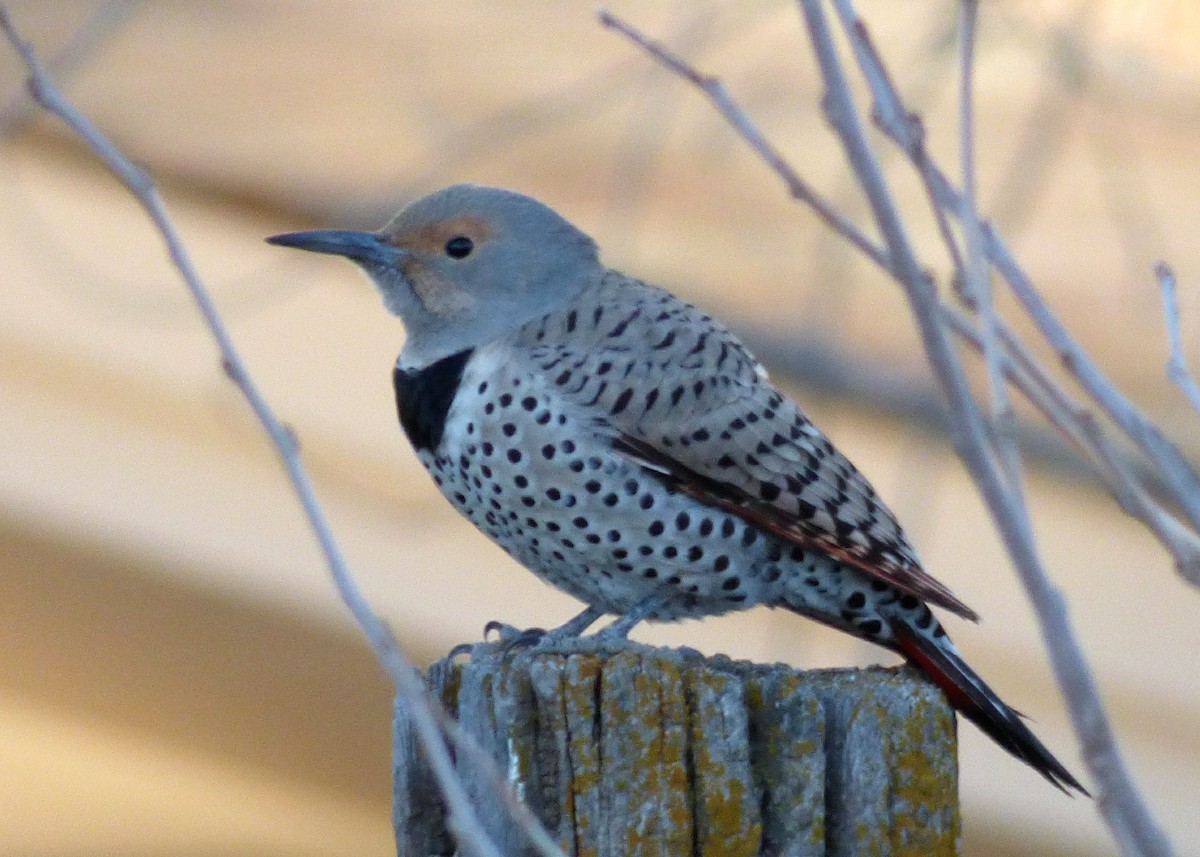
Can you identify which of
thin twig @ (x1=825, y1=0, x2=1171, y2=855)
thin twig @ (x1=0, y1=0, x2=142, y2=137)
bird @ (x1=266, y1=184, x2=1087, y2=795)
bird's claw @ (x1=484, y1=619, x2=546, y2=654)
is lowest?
thin twig @ (x1=825, y1=0, x2=1171, y2=855)

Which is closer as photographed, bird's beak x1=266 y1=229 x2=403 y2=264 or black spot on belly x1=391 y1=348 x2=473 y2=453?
black spot on belly x1=391 y1=348 x2=473 y2=453

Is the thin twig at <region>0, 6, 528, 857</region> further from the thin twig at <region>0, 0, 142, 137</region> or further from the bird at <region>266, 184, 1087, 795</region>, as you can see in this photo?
the thin twig at <region>0, 0, 142, 137</region>

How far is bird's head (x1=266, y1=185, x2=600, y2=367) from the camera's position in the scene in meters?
3.44

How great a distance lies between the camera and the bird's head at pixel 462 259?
3.44 m

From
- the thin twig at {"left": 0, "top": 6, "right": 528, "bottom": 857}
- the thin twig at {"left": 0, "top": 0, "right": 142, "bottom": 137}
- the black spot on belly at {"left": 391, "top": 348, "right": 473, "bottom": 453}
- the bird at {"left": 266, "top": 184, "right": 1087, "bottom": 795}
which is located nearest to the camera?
the thin twig at {"left": 0, "top": 6, "right": 528, "bottom": 857}

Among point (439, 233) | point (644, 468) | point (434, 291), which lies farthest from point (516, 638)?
point (439, 233)

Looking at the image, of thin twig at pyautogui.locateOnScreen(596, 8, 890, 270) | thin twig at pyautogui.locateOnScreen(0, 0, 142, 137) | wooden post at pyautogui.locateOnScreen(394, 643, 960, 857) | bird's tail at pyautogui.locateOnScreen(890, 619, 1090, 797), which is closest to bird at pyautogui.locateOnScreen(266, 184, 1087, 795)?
bird's tail at pyautogui.locateOnScreen(890, 619, 1090, 797)

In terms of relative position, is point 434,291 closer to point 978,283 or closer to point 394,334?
point 978,283

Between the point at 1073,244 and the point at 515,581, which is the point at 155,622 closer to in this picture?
the point at 515,581

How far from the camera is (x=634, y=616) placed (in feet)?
10.4

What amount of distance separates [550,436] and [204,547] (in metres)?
2.94

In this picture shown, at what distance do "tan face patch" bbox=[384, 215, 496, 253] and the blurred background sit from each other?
0.97 meters

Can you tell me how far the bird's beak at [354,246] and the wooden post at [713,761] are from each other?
1.40 metres

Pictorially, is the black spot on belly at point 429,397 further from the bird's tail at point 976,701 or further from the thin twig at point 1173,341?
the thin twig at point 1173,341
